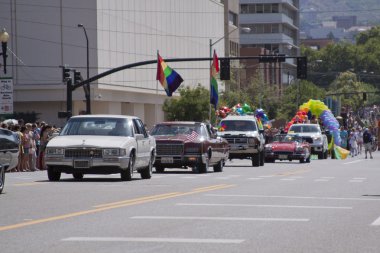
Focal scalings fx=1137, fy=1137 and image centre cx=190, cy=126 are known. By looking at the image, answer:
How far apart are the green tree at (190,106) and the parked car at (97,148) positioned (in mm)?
53357

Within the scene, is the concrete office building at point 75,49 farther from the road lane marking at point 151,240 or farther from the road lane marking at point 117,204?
the road lane marking at point 151,240

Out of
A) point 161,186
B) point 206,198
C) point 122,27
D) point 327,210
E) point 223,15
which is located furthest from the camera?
point 223,15

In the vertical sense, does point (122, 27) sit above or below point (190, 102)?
above

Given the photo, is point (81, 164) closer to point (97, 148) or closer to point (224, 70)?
point (97, 148)

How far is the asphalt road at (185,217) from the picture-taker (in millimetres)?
13102

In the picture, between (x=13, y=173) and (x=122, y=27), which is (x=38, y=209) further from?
(x=122, y=27)

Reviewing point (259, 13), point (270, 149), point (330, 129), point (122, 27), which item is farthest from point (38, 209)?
point (259, 13)

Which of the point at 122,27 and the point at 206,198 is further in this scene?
the point at 122,27

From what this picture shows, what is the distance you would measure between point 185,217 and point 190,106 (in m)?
66.8

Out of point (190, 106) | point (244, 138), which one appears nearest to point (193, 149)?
point (244, 138)

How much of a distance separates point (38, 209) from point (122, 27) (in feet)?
206

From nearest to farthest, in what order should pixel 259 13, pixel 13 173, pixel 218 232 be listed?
1. pixel 218 232
2. pixel 13 173
3. pixel 259 13

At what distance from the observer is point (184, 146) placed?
34.8 meters

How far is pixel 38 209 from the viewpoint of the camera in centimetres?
1812
